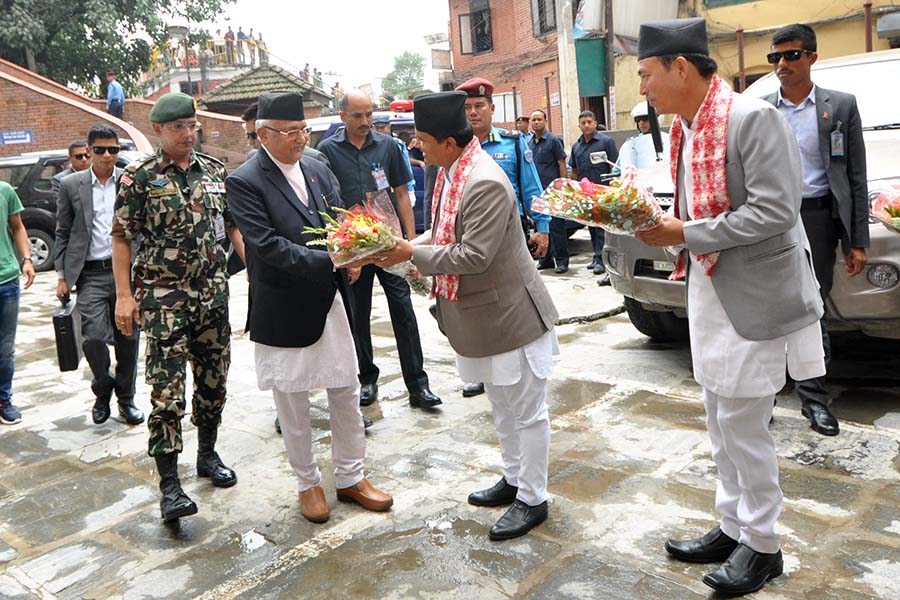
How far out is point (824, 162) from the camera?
4465mm

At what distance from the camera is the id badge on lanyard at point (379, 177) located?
18.2 feet

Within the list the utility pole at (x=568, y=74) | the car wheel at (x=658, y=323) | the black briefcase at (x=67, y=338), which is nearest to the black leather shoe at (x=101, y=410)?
the black briefcase at (x=67, y=338)

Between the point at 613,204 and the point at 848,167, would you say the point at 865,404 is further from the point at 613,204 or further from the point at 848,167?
the point at 613,204

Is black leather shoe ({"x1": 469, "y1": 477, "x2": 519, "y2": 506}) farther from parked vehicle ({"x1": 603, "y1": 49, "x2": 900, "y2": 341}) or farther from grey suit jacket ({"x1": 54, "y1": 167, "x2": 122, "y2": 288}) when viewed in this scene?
grey suit jacket ({"x1": 54, "y1": 167, "x2": 122, "y2": 288})

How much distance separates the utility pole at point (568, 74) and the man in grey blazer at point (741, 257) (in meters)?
20.3

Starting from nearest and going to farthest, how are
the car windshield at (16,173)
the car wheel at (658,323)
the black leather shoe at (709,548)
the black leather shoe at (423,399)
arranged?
the black leather shoe at (709,548) → the black leather shoe at (423,399) → the car wheel at (658,323) → the car windshield at (16,173)

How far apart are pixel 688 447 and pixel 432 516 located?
1.48 meters

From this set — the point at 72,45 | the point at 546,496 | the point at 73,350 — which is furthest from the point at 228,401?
the point at 72,45

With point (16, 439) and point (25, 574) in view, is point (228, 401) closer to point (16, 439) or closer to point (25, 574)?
point (16, 439)

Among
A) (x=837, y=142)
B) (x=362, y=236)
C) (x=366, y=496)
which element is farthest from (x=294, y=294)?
(x=837, y=142)

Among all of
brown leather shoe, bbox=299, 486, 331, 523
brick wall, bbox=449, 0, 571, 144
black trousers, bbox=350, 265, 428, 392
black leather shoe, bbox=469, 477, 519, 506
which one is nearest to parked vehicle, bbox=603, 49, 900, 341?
black trousers, bbox=350, 265, 428, 392

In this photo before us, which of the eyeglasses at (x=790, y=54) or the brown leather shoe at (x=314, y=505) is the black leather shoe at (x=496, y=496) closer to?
the brown leather shoe at (x=314, y=505)

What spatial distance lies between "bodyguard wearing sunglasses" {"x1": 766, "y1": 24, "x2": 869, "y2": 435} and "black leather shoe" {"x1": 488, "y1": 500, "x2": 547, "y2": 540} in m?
1.83

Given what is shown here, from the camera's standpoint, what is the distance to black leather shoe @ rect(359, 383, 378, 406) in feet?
18.5
